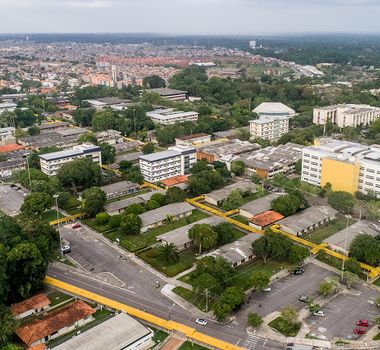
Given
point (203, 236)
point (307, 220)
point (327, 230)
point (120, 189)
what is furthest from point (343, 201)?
point (120, 189)

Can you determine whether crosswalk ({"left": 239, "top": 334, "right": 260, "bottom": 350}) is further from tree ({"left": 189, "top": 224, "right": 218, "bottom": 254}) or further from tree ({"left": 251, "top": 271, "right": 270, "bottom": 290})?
tree ({"left": 189, "top": 224, "right": 218, "bottom": 254})

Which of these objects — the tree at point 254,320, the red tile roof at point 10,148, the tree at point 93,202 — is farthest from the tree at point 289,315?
the red tile roof at point 10,148

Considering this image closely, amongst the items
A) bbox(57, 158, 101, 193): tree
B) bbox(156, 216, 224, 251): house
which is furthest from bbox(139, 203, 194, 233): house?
bbox(57, 158, 101, 193): tree

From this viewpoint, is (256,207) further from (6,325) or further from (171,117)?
(171,117)

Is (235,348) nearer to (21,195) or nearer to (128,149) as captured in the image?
(21,195)

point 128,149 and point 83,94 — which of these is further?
point 83,94

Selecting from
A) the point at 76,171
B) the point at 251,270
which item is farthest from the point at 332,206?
the point at 76,171

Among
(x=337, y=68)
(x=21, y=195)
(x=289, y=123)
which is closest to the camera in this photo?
(x=21, y=195)

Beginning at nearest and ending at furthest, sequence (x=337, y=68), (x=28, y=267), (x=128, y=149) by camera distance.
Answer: (x=28, y=267), (x=128, y=149), (x=337, y=68)
